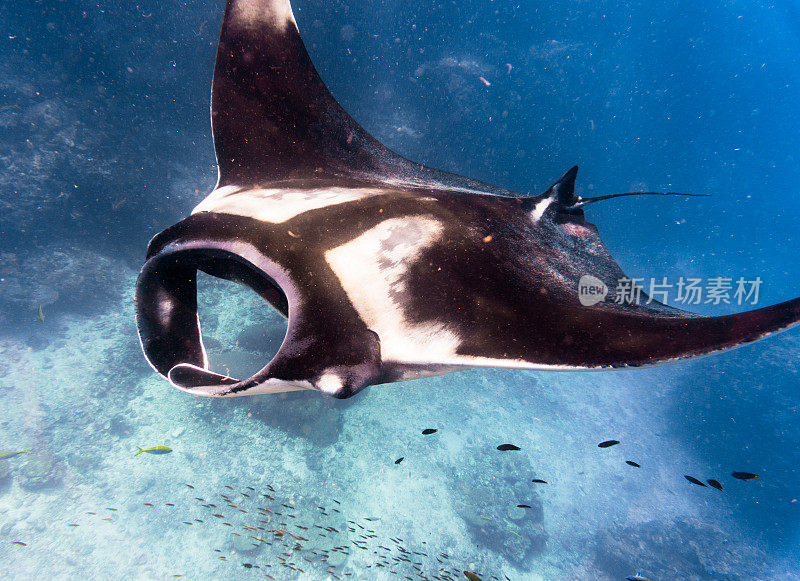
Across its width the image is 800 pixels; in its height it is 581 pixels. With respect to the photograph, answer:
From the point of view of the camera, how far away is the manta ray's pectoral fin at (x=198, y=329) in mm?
1230

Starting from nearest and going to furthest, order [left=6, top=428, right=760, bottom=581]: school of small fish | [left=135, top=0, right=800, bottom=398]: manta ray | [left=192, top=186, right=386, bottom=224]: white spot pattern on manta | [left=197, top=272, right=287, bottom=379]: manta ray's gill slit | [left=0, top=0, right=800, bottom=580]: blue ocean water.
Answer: [left=135, top=0, right=800, bottom=398]: manta ray < [left=192, top=186, right=386, bottom=224]: white spot pattern on manta < [left=6, top=428, right=760, bottom=581]: school of small fish < [left=0, top=0, right=800, bottom=580]: blue ocean water < [left=197, top=272, right=287, bottom=379]: manta ray's gill slit

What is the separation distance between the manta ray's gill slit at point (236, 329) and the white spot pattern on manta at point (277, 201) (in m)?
8.82

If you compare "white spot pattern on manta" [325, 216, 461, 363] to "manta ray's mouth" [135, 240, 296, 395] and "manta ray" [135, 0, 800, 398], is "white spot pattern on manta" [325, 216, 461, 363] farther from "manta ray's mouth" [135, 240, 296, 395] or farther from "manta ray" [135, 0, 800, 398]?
"manta ray's mouth" [135, 240, 296, 395]

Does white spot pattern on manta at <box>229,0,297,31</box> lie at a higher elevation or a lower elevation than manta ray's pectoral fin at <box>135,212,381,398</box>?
higher

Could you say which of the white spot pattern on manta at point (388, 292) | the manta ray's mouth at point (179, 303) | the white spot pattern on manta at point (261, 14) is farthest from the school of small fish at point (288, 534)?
the white spot pattern on manta at point (261, 14)

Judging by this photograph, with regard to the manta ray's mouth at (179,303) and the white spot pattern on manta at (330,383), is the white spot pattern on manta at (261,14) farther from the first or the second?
the white spot pattern on manta at (330,383)

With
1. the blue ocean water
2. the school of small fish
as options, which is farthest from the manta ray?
the school of small fish

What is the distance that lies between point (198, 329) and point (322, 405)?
903cm

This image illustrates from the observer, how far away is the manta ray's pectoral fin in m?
1.23

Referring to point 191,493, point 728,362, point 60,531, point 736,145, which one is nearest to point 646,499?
point 728,362

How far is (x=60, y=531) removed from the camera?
25.8ft

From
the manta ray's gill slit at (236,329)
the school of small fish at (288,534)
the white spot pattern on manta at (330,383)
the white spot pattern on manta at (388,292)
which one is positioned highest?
the white spot pattern on manta at (388,292)

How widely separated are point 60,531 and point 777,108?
184 feet

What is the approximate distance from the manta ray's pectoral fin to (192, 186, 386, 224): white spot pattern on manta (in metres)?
0.15
